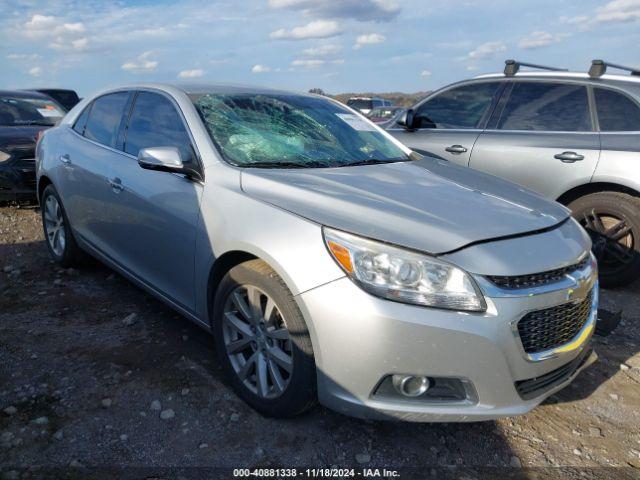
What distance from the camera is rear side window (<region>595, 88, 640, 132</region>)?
4.16m

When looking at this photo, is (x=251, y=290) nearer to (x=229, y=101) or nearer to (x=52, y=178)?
(x=229, y=101)

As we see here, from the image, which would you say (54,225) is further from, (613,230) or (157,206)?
(613,230)

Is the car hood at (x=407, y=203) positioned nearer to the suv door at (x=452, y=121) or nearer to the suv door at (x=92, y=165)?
the suv door at (x=92, y=165)

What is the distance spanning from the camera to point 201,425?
99.0 inches

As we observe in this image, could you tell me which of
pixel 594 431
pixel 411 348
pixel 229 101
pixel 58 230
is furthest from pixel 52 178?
pixel 594 431

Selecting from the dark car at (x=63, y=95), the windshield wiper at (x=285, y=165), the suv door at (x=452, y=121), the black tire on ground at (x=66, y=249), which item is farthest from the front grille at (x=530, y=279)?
the dark car at (x=63, y=95)

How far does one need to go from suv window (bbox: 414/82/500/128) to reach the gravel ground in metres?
2.49

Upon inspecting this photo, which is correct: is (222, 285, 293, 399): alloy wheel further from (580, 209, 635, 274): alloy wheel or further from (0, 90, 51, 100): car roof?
(0, 90, 51, 100): car roof

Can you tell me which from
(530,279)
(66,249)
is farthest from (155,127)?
(530,279)

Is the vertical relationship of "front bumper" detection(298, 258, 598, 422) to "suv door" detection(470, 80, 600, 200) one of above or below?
below

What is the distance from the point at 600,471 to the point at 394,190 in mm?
1557

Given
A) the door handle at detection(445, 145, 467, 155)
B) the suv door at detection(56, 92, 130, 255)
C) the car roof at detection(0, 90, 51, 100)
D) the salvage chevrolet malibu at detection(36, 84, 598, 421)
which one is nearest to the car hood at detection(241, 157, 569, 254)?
the salvage chevrolet malibu at detection(36, 84, 598, 421)

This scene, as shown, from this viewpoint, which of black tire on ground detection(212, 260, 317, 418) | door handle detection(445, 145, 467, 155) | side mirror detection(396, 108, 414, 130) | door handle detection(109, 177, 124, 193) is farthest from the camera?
side mirror detection(396, 108, 414, 130)

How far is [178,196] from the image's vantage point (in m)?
2.86
